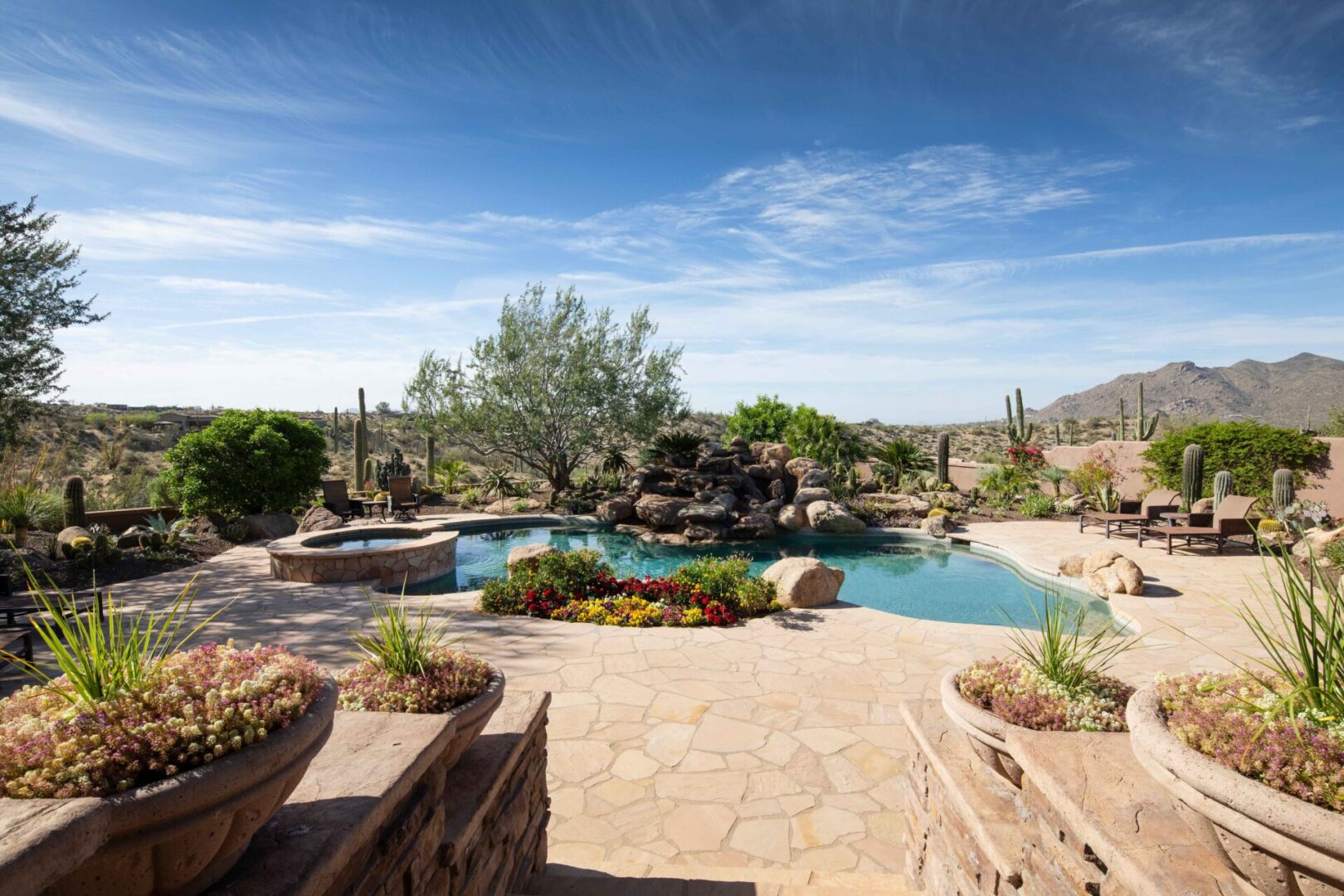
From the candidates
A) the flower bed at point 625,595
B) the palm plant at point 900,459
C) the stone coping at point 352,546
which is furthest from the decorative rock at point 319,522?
the palm plant at point 900,459

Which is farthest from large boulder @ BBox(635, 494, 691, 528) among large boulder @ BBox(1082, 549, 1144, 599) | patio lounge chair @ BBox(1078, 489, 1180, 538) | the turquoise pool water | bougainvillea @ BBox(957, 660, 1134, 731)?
bougainvillea @ BBox(957, 660, 1134, 731)

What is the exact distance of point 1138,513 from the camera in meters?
12.1

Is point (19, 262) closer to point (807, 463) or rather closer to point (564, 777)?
point (564, 777)

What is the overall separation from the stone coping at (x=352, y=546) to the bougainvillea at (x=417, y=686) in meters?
6.60

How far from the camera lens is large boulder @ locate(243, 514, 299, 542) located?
11.6 metres

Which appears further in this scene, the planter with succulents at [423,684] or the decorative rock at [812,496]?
the decorative rock at [812,496]

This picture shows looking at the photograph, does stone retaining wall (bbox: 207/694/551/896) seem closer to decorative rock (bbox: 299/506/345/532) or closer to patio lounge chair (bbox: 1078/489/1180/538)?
decorative rock (bbox: 299/506/345/532)

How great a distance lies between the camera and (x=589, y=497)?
16312mm

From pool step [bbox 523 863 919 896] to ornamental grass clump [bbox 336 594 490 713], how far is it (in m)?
1.04

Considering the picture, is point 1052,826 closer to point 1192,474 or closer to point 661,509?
point 661,509

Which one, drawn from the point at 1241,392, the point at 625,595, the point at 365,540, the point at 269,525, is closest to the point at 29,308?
the point at 269,525

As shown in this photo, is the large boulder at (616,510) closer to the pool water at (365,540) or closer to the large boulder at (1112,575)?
the pool water at (365,540)

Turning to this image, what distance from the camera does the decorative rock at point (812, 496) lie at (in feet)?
47.7

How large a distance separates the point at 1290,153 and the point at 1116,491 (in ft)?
24.8
